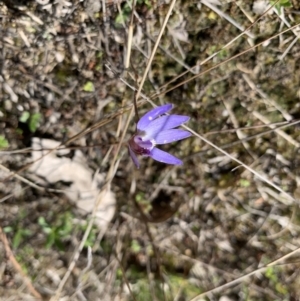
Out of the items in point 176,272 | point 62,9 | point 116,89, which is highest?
point 62,9

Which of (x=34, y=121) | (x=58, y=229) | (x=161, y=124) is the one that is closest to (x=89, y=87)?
(x=34, y=121)

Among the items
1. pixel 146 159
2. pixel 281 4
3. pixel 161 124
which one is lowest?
pixel 146 159

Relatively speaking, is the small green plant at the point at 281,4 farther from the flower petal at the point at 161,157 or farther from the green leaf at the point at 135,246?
the green leaf at the point at 135,246

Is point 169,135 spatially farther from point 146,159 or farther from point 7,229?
point 7,229

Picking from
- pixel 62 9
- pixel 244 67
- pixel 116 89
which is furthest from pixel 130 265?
pixel 62 9

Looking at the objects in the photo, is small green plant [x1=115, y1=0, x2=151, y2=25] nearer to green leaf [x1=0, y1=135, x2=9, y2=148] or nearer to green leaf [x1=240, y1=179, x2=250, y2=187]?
green leaf [x1=0, y1=135, x2=9, y2=148]

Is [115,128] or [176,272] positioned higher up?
[115,128]

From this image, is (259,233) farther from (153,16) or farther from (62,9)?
(62,9)
